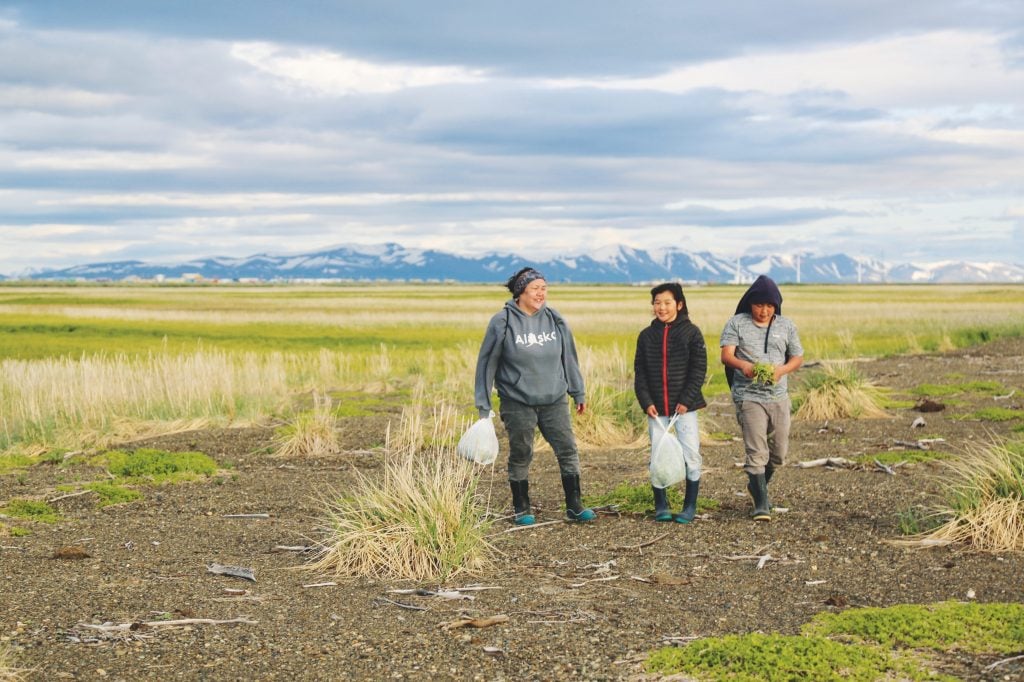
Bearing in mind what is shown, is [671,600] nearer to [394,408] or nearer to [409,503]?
[409,503]

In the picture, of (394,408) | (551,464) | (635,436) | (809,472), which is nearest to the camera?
(809,472)

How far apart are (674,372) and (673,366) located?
0.05m

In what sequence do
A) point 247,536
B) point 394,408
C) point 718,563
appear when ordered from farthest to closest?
point 394,408
point 247,536
point 718,563

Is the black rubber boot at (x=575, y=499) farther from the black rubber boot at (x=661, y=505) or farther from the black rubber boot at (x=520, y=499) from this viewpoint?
the black rubber boot at (x=661, y=505)

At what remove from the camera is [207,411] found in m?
16.3

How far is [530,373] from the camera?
8.49 meters

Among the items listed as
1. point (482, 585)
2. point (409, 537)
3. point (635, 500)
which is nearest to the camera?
point (482, 585)

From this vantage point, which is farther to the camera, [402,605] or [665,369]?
[665,369]

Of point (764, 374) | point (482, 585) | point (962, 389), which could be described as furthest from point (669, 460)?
point (962, 389)

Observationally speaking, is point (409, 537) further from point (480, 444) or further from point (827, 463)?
point (827, 463)

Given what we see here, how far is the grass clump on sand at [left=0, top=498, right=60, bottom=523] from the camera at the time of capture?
9.36m

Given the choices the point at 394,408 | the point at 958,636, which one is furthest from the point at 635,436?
the point at 958,636

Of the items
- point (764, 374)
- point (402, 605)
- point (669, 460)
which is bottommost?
point (402, 605)

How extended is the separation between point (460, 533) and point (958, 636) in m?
3.28
